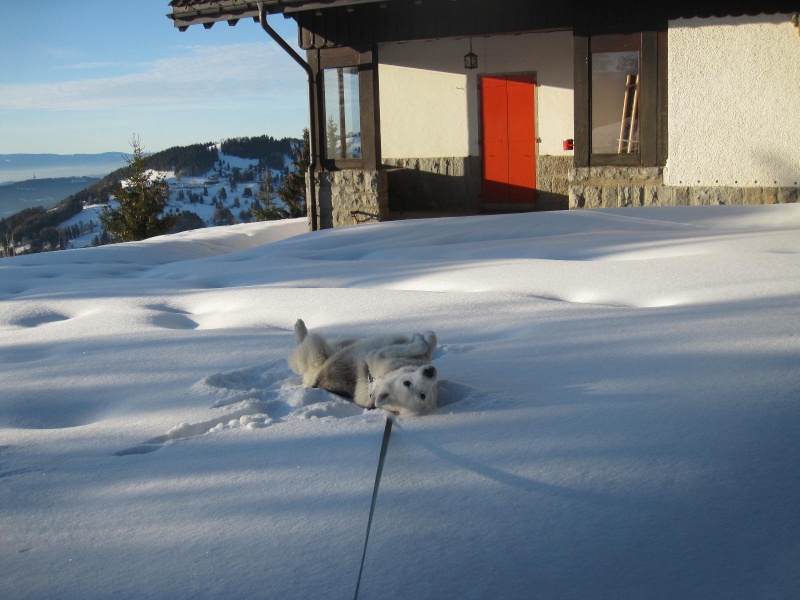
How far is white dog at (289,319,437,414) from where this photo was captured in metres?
2.22

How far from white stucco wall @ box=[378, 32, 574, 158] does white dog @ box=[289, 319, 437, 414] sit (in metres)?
9.75

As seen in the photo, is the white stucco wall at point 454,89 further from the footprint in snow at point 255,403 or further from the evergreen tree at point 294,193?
the evergreen tree at point 294,193

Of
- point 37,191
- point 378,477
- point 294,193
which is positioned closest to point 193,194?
point 37,191

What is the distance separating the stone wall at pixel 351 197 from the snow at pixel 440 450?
697 centimetres

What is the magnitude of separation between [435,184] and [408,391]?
1051 cm

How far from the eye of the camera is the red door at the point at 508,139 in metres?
11.8

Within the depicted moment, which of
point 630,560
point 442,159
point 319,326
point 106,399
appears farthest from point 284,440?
point 442,159

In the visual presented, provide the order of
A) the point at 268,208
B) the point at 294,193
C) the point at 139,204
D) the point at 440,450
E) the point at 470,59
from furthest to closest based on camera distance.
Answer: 1. the point at 294,193
2. the point at 268,208
3. the point at 139,204
4. the point at 470,59
5. the point at 440,450

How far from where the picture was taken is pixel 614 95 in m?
9.41

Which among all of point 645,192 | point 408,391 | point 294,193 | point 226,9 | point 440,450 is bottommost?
point 440,450

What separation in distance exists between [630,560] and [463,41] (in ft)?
37.6

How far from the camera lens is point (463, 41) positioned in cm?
1190

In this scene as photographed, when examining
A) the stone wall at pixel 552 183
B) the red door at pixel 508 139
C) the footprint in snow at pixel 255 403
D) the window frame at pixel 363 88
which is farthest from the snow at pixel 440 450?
the red door at pixel 508 139

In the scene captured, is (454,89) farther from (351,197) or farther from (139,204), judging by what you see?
(139,204)
